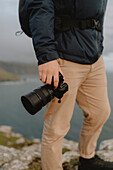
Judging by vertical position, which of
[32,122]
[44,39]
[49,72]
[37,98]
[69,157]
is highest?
[44,39]

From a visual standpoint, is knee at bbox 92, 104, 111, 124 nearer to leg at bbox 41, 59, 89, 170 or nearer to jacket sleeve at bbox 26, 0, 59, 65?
leg at bbox 41, 59, 89, 170

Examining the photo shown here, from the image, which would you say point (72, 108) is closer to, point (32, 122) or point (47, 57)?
point (47, 57)

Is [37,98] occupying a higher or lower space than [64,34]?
lower

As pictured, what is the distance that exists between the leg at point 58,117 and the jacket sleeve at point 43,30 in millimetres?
231

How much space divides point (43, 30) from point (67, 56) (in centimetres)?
34

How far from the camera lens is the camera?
129 centimetres

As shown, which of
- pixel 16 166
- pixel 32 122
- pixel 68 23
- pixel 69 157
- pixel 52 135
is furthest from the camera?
pixel 32 122

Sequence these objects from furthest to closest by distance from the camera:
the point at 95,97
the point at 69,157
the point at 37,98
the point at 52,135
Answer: the point at 69,157 → the point at 95,97 → the point at 52,135 → the point at 37,98

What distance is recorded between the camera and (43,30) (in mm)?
1308

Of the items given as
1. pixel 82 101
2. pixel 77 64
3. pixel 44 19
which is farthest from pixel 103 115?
pixel 44 19

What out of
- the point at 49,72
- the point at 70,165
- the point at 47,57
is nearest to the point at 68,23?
the point at 47,57

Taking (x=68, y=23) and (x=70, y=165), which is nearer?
(x=68, y=23)

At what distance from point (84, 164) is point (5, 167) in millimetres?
1264

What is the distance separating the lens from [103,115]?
187 cm
